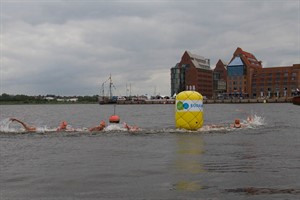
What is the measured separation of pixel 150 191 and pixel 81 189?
1927mm

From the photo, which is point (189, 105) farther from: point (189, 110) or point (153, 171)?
point (153, 171)

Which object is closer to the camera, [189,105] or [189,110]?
[189,105]

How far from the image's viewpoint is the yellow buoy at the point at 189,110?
30.0m

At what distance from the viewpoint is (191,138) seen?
2661 centimetres

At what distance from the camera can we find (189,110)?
1190 inches

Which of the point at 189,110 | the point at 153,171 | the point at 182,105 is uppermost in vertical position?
the point at 182,105

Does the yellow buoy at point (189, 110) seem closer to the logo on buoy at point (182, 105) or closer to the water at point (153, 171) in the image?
the logo on buoy at point (182, 105)

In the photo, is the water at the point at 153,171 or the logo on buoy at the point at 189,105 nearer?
the water at the point at 153,171

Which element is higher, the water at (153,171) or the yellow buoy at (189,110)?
the yellow buoy at (189,110)

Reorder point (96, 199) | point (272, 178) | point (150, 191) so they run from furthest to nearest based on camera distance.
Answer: point (272, 178) → point (150, 191) → point (96, 199)

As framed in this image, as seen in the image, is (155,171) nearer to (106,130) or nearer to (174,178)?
(174,178)

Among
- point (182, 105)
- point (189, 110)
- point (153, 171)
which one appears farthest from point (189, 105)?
point (153, 171)

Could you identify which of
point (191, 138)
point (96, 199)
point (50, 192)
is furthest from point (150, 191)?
point (191, 138)

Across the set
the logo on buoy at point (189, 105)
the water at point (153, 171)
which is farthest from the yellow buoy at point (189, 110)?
the water at point (153, 171)
